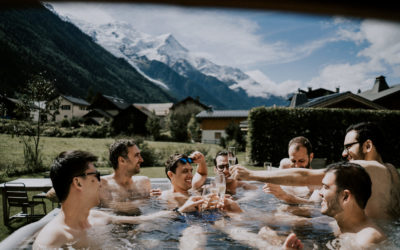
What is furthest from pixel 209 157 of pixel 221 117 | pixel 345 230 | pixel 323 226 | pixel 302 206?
pixel 221 117

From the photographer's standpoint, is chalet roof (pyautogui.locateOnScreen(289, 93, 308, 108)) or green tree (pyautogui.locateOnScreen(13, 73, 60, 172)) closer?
green tree (pyautogui.locateOnScreen(13, 73, 60, 172))

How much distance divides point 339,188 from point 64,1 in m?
2.66

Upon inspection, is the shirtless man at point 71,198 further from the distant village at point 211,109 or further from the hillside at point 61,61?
the distant village at point 211,109

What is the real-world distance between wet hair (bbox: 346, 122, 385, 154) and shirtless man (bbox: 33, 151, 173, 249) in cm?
319

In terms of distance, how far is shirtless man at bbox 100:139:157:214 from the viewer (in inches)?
195

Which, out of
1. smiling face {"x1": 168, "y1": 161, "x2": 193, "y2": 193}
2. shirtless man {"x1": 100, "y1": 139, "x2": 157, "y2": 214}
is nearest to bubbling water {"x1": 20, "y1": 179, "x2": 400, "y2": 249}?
shirtless man {"x1": 100, "y1": 139, "x2": 157, "y2": 214}

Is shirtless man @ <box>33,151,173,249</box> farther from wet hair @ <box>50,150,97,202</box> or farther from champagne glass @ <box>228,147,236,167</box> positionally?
champagne glass @ <box>228,147,236,167</box>

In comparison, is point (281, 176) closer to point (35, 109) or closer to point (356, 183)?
point (356, 183)

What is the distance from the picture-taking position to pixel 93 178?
2770mm

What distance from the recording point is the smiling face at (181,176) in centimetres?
476

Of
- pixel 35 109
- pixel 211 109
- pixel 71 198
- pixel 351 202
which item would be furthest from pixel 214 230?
pixel 211 109

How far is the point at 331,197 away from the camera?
259cm

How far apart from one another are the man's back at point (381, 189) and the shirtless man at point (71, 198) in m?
3.08

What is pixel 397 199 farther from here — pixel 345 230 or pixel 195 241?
pixel 195 241
